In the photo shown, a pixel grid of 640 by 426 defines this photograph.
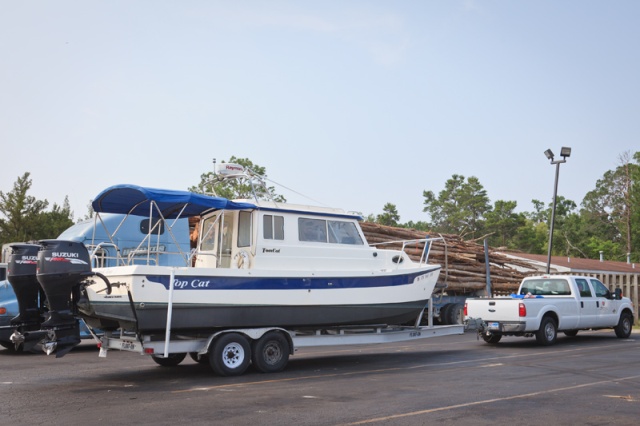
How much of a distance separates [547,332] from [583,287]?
2191 millimetres

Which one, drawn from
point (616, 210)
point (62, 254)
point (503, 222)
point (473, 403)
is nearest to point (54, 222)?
point (62, 254)

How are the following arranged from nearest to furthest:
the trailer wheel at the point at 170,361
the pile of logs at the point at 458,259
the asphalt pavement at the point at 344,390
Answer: the asphalt pavement at the point at 344,390 < the trailer wheel at the point at 170,361 < the pile of logs at the point at 458,259

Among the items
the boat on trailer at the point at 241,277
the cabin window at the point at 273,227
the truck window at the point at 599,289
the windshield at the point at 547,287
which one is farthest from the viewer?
the truck window at the point at 599,289

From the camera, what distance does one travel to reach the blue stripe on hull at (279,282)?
38.2ft

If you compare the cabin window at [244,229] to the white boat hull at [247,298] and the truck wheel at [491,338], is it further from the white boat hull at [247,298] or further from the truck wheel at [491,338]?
the truck wheel at [491,338]

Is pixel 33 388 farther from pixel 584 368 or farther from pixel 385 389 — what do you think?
pixel 584 368

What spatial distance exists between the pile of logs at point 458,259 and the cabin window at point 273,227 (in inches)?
353

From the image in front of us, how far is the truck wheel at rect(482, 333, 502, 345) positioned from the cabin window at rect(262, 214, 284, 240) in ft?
23.7

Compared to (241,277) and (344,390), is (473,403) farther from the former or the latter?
(241,277)

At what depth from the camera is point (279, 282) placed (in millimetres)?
12719

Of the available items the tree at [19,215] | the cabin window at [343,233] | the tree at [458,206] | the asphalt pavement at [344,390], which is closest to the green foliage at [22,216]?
the tree at [19,215]

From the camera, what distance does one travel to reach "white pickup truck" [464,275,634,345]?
17.2 metres

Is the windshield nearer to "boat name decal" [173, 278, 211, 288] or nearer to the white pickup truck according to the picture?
the white pickup truck

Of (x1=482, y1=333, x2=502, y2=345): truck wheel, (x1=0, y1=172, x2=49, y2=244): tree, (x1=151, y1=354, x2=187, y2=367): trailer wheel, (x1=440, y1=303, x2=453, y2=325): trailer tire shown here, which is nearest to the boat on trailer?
(x1=151, y1=354, x2=187, y2=367): trailer wheel
